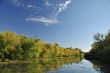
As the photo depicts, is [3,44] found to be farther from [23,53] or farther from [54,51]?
[54,51]

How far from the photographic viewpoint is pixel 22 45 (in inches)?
3920

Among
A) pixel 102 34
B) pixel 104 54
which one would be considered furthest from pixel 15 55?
pixel 102 34

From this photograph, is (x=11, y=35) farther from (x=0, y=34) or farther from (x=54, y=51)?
(x=54, y=51)

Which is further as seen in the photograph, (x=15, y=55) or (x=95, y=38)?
(x=95, y=38)

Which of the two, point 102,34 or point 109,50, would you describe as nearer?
point 109,50

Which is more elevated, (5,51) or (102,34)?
(102,34)

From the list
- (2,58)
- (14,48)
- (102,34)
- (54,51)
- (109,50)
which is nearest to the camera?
(109,50)

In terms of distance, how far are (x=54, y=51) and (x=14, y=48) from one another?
69671mm

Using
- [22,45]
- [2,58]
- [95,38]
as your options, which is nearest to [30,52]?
[22,45]

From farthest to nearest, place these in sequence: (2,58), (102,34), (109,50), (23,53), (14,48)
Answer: (102,34)
(23,53)
(14,48)
(2,58)
(109,50)

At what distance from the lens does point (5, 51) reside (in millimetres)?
84875

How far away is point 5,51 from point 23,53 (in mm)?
13118

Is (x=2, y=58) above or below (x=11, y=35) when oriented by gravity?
below

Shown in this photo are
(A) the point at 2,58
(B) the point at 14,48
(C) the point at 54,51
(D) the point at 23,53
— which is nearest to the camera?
(A) the point at 2,58
